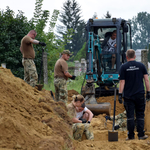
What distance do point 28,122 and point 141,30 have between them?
258ft

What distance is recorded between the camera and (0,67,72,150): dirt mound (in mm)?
3385

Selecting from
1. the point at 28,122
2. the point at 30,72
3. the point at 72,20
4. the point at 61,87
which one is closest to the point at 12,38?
the point at 30,72

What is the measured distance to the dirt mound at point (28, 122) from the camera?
3385 millimetres

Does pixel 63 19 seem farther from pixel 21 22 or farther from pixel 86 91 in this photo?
pixel 86 91

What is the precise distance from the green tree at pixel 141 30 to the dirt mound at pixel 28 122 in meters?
72.3

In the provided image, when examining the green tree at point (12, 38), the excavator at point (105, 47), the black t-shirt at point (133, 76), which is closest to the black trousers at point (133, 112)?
the black t-shirt at point (133, 76)

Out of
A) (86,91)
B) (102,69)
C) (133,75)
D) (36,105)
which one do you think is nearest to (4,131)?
(36,105)

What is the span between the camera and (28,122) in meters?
4.12

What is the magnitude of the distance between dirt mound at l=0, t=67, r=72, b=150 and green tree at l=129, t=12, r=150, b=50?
72.3 m

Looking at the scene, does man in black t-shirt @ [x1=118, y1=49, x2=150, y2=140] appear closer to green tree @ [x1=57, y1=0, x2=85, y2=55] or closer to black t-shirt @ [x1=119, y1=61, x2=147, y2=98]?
black t-shirt @ [x1=119, y1=61, x2=147, y2=98]

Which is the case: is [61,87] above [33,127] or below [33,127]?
above

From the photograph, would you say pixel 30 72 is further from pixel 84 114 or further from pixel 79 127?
pixel 79 127

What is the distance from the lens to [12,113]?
13.5ft

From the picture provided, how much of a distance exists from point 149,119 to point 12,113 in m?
4.06
